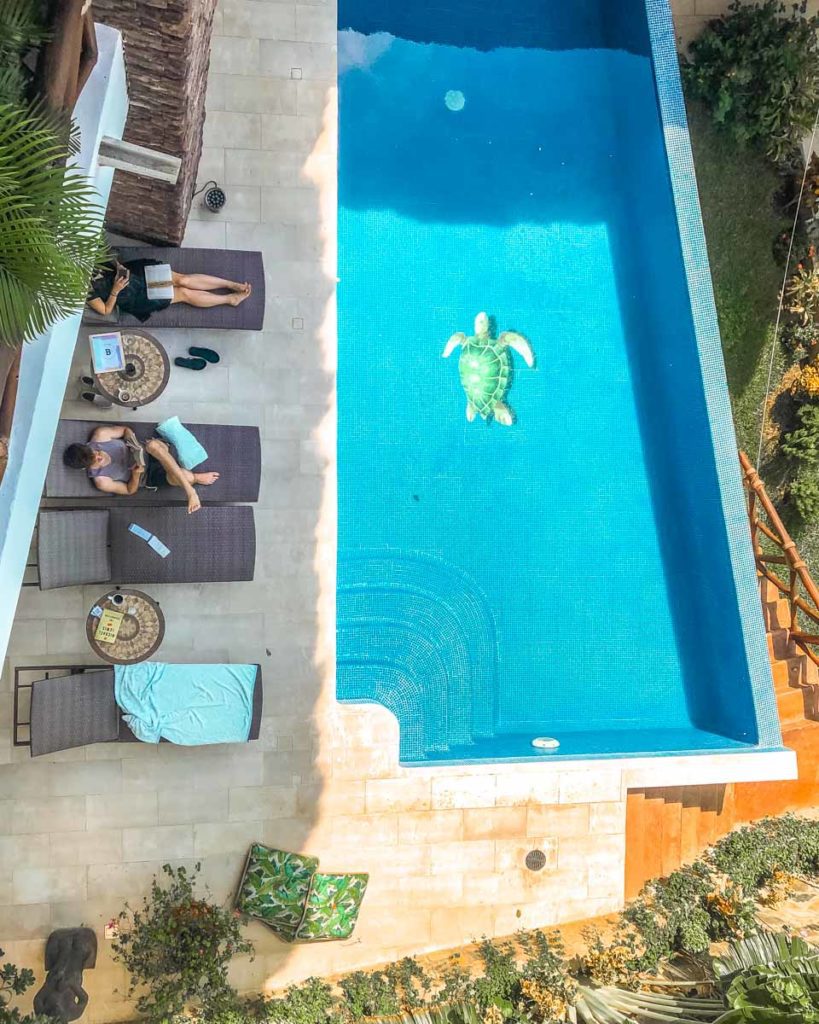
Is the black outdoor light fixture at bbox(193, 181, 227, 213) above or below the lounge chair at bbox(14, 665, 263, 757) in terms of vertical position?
above

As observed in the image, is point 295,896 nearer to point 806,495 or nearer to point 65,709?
point 65,709

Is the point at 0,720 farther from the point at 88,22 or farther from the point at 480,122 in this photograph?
the point at 480,122

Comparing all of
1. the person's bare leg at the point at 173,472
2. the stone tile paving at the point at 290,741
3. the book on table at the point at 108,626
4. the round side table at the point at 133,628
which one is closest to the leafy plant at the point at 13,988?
A: the stone tile paving at the point at 290,741

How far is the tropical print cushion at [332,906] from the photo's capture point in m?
6.60

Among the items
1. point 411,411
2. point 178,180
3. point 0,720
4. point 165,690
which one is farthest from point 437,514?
point 0,720

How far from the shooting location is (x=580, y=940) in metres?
6.92

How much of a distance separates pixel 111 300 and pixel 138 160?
1317 mm

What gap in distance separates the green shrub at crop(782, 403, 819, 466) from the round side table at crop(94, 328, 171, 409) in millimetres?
6182

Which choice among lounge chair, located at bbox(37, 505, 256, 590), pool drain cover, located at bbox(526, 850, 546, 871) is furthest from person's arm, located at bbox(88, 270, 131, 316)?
pool drain cover, located at bbox(526, 850, 546, 871)

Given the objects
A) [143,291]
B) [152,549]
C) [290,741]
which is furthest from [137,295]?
[290,741]

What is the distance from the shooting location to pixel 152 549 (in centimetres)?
629

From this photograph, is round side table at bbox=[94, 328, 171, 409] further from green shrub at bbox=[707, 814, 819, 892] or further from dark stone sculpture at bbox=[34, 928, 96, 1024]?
green shrub at bbox=[707, 814, 819, 892]

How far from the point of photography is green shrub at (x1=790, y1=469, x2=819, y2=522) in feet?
26.5

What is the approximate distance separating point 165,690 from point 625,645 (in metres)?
4.41
